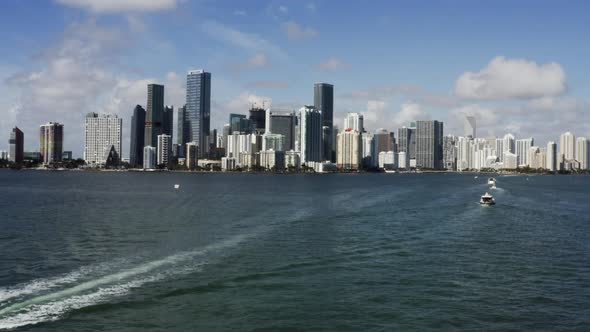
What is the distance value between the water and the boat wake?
75mm

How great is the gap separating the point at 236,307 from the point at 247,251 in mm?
11709

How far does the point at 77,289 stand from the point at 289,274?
1003 cm

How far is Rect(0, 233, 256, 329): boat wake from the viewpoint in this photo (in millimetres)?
20219

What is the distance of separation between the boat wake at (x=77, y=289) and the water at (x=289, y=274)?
0.25 feet

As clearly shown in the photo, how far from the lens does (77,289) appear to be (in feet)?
77.5

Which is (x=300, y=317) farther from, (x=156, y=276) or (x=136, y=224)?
(x=136, y=224)

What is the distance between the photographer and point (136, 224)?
151 feet

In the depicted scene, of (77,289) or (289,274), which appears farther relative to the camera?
(289,274)

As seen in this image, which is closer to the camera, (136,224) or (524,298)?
(524,298)

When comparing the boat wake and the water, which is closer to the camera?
the boat wake

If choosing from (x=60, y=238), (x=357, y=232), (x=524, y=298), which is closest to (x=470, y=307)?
(x=524, y=298)

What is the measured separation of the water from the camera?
67.2ft

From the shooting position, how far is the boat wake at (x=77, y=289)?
66.3 ft

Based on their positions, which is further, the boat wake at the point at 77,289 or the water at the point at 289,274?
the water at the point at 289,274
